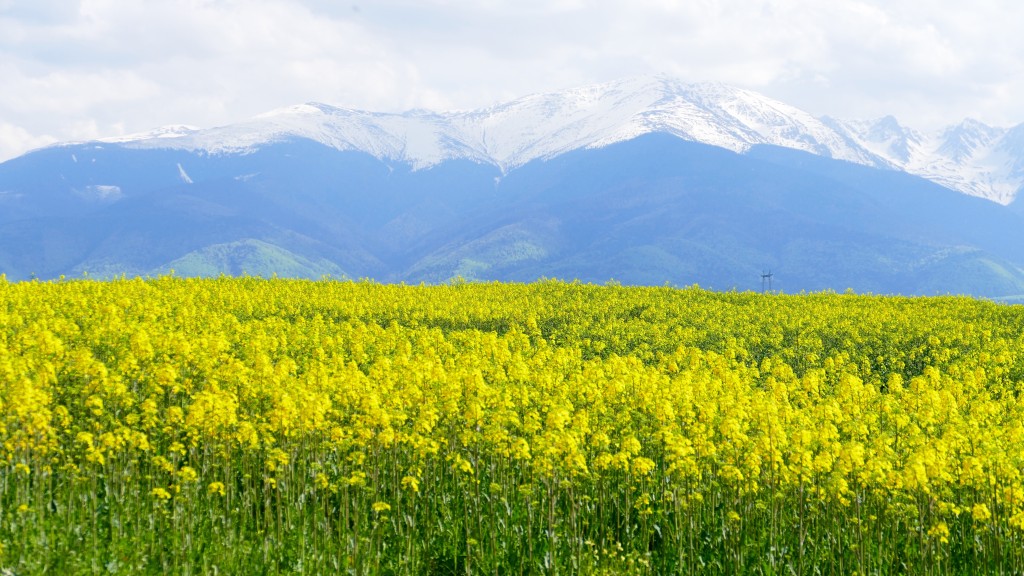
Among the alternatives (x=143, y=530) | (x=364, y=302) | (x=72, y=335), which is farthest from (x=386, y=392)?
(x=364, y=302)

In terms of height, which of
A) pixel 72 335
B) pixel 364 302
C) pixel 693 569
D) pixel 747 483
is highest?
pixel 364 302

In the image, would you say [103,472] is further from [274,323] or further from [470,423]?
[274,323]

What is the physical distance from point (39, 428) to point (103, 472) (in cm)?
158

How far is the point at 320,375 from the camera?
15.4 m

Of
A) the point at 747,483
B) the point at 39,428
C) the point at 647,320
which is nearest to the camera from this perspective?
the point at 39,428

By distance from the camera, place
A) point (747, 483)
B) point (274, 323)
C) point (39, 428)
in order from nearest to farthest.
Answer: point (39, 428), point (747, 483), point (274, 323)

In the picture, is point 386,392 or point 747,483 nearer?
point 747,483

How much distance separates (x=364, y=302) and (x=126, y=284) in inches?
293

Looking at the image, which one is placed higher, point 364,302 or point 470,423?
point 364,302

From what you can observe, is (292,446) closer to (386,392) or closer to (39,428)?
(386,392)

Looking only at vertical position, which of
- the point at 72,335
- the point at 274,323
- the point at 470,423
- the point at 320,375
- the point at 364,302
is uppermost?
the point at 364,302

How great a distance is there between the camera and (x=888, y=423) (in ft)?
53.6

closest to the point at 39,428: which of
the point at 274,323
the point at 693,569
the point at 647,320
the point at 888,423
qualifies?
the point at 693,569

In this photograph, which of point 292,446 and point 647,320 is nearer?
point 292,446
